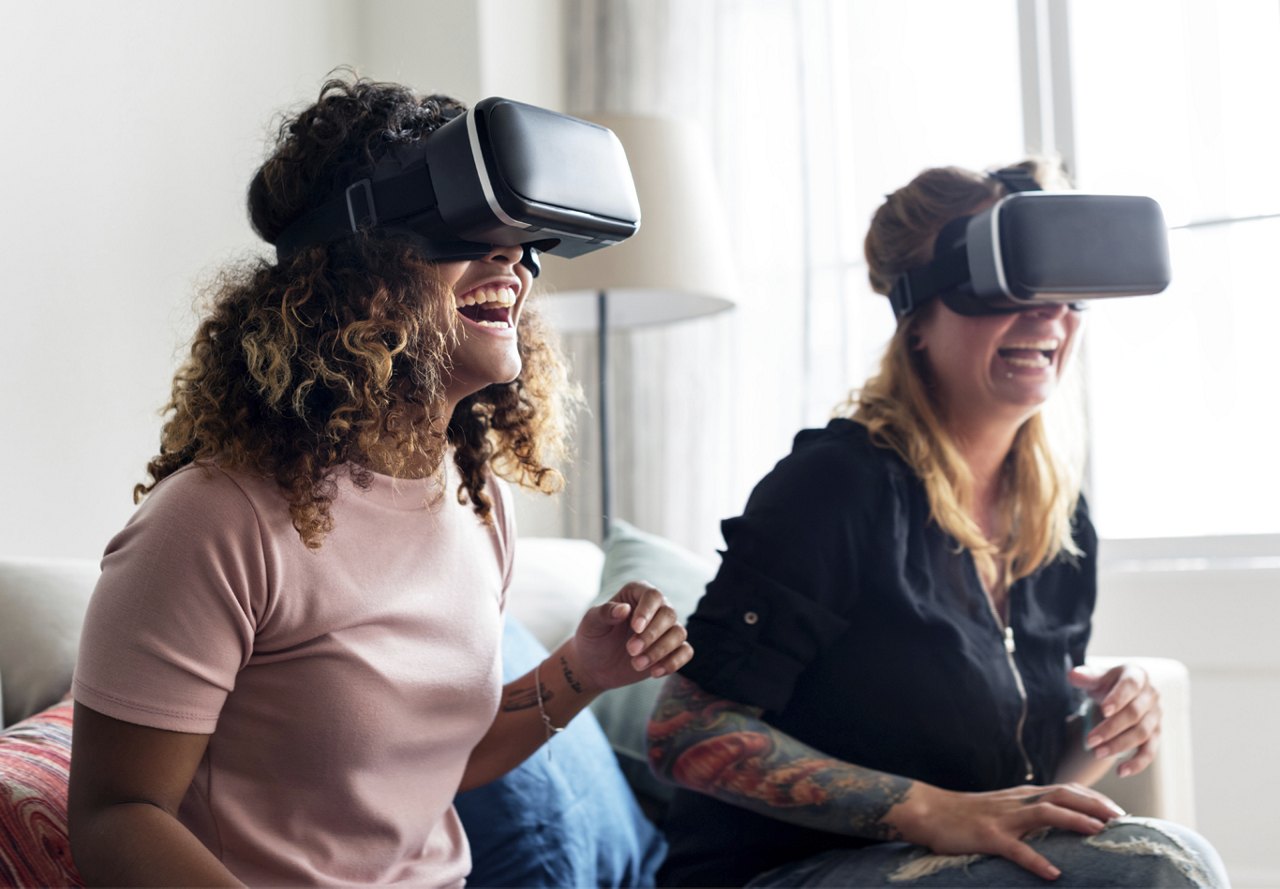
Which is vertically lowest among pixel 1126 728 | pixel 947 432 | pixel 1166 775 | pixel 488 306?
pixel 1166 775

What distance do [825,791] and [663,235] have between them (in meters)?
1.35

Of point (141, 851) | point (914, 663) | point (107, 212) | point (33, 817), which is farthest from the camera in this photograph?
point (107, 212)

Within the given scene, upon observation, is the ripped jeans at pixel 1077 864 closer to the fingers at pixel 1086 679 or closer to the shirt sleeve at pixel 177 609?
the fingers at pixel 1086 679

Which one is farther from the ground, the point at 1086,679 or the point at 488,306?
the point at 488,306

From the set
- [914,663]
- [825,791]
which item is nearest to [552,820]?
[825,791]

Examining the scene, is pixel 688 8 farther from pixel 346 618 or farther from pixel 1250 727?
pixel 346 618

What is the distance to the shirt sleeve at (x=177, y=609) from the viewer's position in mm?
848

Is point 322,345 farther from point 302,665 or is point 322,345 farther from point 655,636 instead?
point 655,636

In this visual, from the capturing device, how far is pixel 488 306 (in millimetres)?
1094

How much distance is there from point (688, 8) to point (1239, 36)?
1.17m

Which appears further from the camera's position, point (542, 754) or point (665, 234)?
point (665, 234)

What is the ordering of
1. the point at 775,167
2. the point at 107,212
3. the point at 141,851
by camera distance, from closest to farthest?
the point at 141,851 → the point at 107,212 → the point at 775,167

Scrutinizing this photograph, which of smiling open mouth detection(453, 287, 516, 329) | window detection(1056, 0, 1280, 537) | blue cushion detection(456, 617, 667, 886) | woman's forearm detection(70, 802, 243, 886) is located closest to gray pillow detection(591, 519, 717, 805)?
blue cushion detection(456, 617, 667, 886)

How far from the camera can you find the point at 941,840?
116 centimetres
